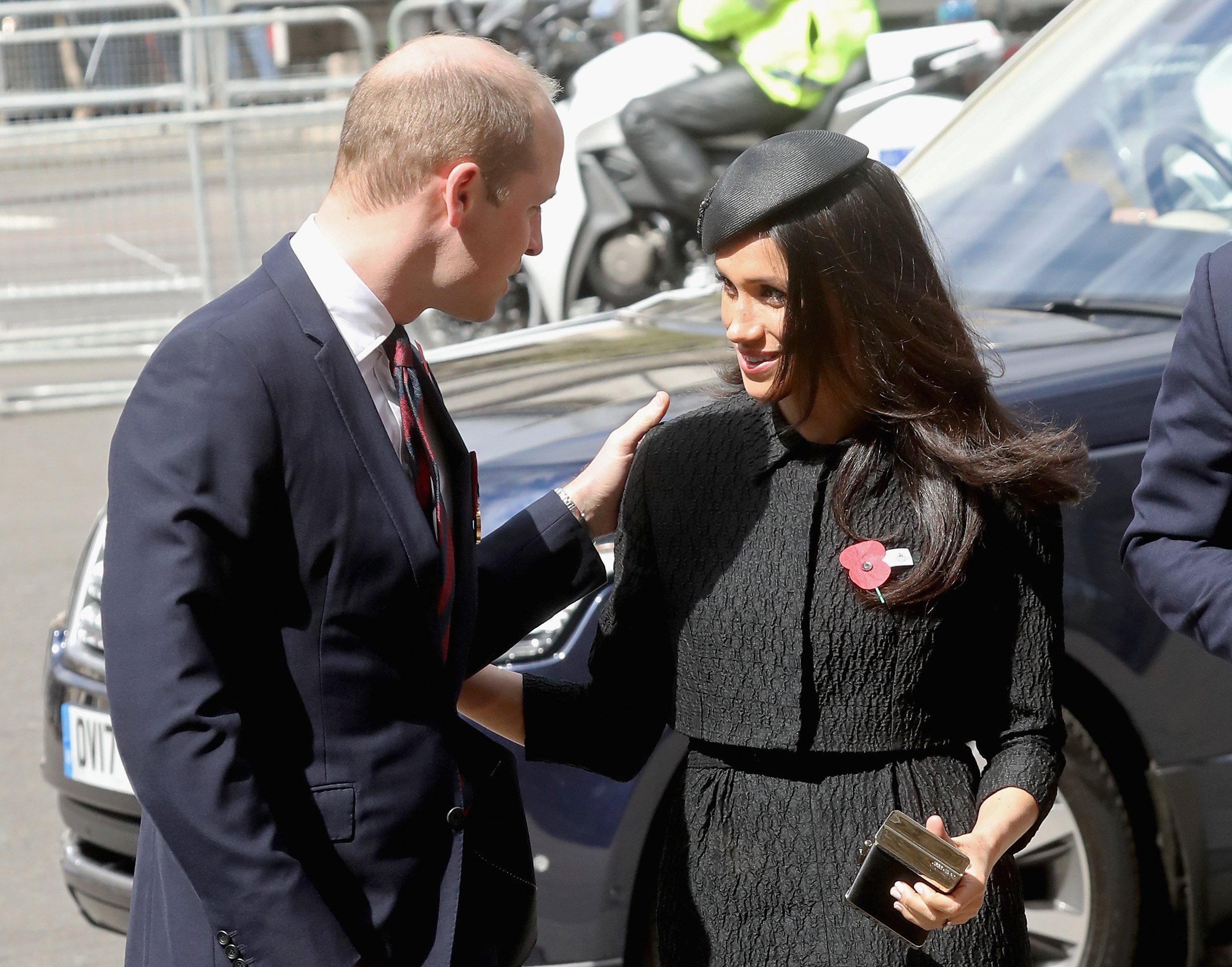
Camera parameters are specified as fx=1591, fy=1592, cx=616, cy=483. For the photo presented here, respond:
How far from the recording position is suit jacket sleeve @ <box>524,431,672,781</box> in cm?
213

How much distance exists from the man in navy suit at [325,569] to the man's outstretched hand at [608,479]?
35 cm

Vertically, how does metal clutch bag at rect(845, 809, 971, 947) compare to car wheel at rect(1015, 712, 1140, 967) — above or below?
above

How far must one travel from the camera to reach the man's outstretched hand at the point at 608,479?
2262 mm

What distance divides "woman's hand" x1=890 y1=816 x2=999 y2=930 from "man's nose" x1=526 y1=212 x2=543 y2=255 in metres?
0.83

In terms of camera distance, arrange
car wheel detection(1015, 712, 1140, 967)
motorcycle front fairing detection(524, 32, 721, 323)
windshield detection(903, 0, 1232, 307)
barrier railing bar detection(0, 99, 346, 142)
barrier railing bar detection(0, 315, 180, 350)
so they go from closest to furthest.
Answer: car wheel detection(1015, 712, 1140, 967) → windshield detection(903, 0, 1232, 307) → motorcycle front fairing detection(524, 32, 721, 323) → barrier railing bar detection(0, 99, 346, 142) → barrier railing bar detection(0, 315, 180, 350)

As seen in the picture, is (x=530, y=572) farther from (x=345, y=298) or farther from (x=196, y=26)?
(x=196, y=26)

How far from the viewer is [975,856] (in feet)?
6.20

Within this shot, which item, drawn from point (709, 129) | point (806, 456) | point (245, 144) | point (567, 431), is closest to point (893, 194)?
point (806, 456)

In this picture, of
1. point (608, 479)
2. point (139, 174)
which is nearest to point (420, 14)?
point (139, 174)

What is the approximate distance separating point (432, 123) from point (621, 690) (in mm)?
811

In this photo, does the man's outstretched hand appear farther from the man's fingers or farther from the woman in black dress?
the woman in black dress

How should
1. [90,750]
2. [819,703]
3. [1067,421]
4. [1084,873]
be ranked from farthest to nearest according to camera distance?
[90,750] < [1084,873] < [1067,421] < [819,703]

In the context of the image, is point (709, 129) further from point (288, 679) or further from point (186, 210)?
point (288, 679)

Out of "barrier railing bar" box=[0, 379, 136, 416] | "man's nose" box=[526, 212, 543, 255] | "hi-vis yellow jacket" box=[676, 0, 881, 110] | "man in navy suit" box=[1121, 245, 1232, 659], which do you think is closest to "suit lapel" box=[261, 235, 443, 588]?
"man's nose" box=[526, 212, 543, 255]
